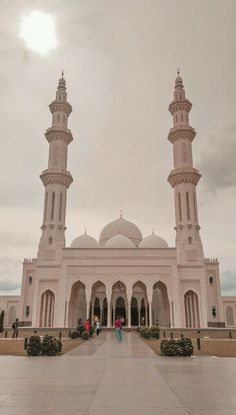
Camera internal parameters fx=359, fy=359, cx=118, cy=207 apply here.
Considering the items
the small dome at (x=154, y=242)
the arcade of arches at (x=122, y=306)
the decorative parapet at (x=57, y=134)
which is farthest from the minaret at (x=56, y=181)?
the small dome at (x=154, y=242)

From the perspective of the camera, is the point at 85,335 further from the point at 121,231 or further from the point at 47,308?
the point at 121,231

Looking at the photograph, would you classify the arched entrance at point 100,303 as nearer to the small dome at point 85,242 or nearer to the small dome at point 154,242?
the small dome at point 85,242

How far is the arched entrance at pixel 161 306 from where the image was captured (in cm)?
5123

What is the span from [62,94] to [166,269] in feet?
109

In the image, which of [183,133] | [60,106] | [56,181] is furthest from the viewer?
[60,106]

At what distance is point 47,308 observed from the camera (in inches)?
2008

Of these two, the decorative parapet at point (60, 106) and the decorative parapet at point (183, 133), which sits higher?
the decorative parapet at point (60, 106)

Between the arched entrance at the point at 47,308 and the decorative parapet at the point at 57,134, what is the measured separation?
921 inches

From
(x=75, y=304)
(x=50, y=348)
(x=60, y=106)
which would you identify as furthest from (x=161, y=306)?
(x=50, y=348)

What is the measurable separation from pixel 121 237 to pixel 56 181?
14.1 m

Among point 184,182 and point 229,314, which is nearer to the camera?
point 184,182

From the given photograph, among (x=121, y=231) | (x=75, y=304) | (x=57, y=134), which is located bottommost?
(x=75, y=304)

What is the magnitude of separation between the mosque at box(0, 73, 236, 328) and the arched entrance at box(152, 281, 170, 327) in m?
0.15

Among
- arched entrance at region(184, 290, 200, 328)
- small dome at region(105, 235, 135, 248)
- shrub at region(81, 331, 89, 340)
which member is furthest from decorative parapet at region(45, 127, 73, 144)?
shrub at region(81, 331, 89, 340)
